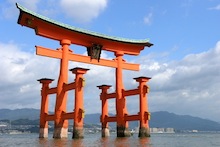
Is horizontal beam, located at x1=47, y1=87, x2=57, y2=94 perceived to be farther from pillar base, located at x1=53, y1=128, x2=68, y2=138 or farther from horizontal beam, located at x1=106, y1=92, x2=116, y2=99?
horizontal beam, located at x1=106, y1=92, x2=116, y2=99

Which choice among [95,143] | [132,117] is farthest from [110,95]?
[95,143]

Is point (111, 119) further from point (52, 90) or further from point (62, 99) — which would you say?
point (62, 99)

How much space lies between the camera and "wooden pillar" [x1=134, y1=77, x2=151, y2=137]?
88.7 feet

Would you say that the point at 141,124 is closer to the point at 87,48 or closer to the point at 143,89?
the point at 143,89

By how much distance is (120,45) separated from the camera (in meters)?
29.7

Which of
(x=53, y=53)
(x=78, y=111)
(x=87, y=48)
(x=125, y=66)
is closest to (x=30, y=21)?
(x=53, y=53)

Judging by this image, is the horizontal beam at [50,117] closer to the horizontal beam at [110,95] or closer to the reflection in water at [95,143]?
the reflection in water at [95,143]

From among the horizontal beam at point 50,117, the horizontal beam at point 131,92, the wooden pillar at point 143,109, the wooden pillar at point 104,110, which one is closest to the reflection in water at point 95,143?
the horizontal beam at point 50,117

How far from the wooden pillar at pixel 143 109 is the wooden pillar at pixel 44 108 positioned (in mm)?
7873

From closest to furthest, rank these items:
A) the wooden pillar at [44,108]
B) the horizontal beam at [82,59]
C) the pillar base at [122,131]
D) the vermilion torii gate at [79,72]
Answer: the vermilion torii gate at [79,72], the horizontal beam at [82,59], the wooden pillar at [44,108], the pillar base at [122,131]

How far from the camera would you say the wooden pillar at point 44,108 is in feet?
87.3

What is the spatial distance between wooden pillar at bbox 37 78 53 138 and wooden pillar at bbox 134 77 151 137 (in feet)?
25.8

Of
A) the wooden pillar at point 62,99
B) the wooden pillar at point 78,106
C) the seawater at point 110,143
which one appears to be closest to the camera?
the seawater at point 110,143

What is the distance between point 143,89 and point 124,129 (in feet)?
12.9
